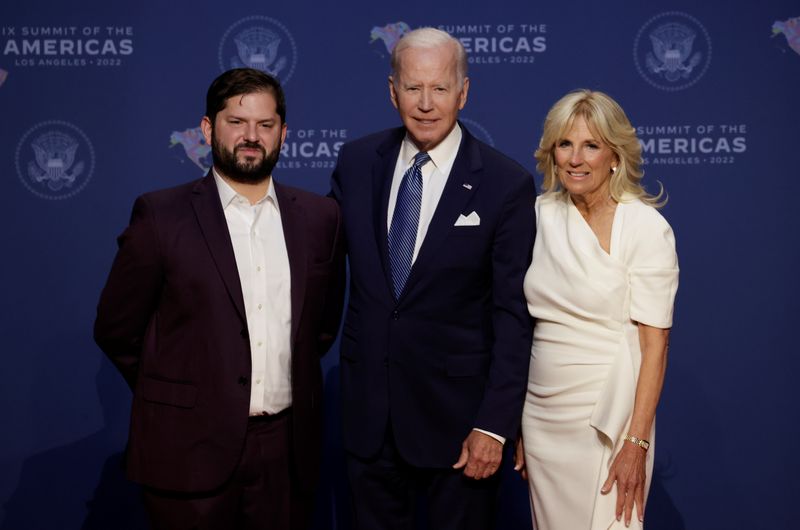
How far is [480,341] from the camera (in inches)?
96.0

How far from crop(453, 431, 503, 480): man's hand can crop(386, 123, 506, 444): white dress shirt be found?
0.06ft

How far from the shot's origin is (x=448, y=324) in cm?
240

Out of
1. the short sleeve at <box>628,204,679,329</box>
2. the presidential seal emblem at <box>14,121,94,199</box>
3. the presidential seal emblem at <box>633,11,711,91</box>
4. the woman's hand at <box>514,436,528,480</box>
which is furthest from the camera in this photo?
the presidential seal emblem at <box>14,121,94,199</box>

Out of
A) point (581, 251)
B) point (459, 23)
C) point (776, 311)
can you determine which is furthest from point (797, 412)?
point (459, 23)

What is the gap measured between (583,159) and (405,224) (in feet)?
1.69

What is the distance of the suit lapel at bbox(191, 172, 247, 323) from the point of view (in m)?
2.23

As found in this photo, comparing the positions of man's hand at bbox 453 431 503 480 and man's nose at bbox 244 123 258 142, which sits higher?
man's nose at bbox 244 123 258 142

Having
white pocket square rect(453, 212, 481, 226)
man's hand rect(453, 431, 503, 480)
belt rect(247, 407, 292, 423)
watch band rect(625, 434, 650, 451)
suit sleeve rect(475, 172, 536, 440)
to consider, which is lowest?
man's hand rect(453, 431, 503, 480)

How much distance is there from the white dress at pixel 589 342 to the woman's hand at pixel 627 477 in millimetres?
21

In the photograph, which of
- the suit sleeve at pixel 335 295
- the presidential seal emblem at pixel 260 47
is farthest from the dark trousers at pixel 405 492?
the presidential seal emblem at pixel 260 47

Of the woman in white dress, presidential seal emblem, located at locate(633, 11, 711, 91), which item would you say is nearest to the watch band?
the woman in white dress

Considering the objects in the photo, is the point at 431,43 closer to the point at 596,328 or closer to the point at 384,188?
the point at 384,188

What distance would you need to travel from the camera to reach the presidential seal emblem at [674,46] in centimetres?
362

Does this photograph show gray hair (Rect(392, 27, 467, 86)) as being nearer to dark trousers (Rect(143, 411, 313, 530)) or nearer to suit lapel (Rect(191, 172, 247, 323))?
suit lapel (Rect(191, 172, 247, 323))
